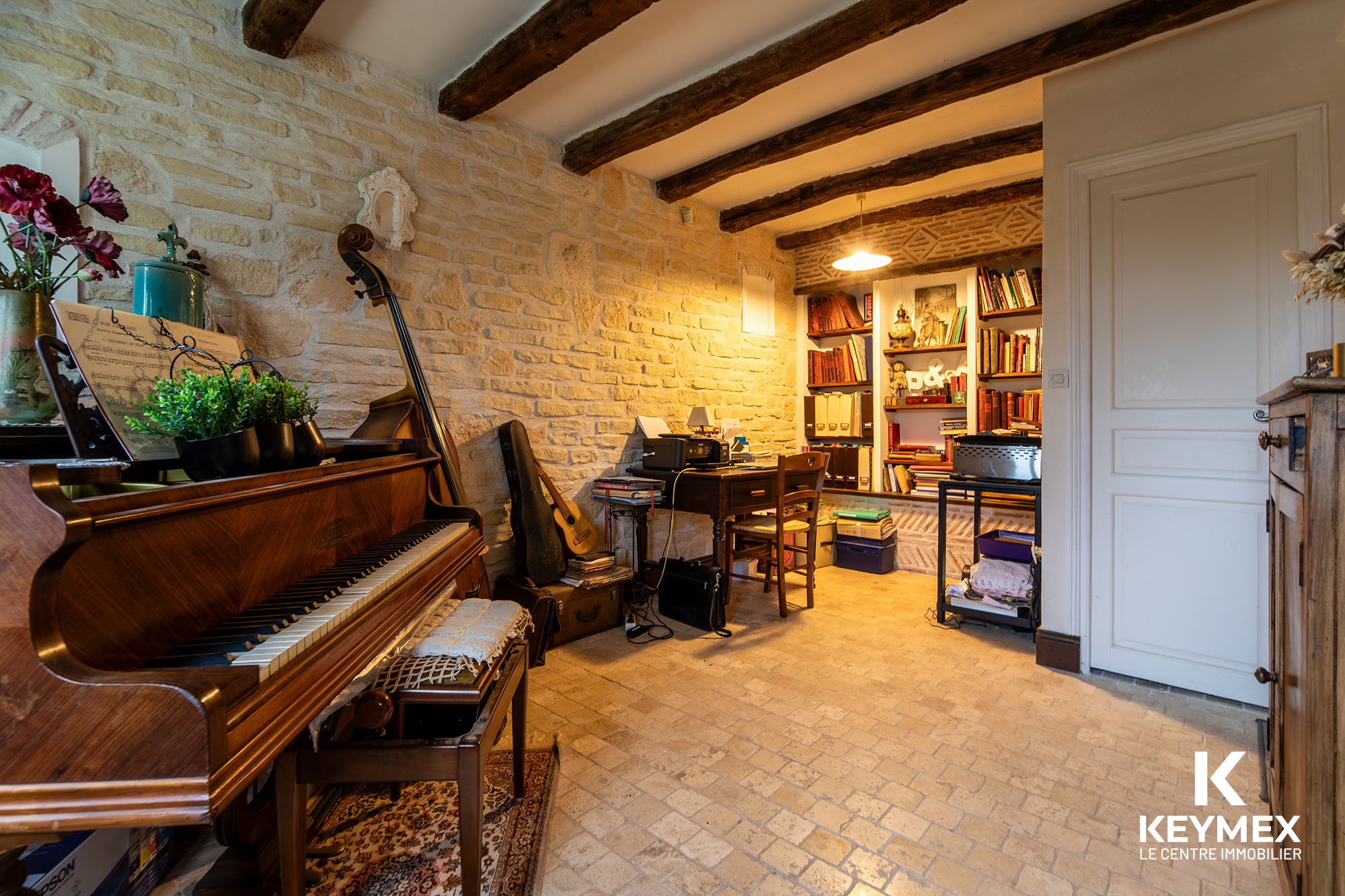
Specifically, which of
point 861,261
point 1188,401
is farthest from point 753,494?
point 1188,401

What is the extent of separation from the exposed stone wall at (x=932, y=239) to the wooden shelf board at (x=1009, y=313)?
17.3 inches

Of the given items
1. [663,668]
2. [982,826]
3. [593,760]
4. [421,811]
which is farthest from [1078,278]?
[421,811]

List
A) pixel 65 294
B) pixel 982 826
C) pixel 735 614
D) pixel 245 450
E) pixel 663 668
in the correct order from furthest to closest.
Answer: pixel 735 614 → pixel 663 668 → pixel 65 294 → pixel 982 826 → pixel 245 450

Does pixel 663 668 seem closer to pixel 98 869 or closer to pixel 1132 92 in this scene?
pixel 98 869

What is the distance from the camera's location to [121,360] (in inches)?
43.1

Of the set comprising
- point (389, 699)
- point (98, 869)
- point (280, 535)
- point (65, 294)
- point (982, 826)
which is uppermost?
point (65, 294)

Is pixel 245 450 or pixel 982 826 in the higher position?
pixel 245 450

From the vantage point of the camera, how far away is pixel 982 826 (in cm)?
155

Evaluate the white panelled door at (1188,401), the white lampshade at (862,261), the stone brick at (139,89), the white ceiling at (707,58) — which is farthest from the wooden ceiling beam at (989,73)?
the stone brick at (139,89)

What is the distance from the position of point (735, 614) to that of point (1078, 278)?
237 centimetres

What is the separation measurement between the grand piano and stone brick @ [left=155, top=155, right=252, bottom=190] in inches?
64.4

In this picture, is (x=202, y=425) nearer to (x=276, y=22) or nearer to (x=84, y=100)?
(x=84, y=100)

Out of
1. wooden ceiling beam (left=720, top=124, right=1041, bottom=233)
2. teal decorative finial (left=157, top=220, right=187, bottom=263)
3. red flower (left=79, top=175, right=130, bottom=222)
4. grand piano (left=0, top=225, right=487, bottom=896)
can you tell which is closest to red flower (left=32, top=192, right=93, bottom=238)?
red flower (left=79, top=175, right=130, bottom=222)

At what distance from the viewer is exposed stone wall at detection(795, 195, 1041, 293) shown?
401 centimetres
